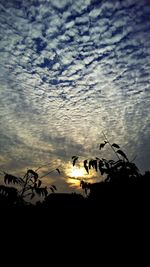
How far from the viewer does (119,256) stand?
2.71 m

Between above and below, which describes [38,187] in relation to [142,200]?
above

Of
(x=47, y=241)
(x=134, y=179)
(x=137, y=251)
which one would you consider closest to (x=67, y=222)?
(x=47, y=241)

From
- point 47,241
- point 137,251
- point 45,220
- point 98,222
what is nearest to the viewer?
point 137,251

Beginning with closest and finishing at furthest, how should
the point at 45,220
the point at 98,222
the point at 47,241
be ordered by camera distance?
1. the point at 98,222
2. the point at 47,241
3. the point at 45,220

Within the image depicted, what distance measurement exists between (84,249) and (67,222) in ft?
1.82

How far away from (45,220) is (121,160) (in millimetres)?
1873

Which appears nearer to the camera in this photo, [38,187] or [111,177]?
[111,177]

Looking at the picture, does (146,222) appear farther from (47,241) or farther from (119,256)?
(47,241)

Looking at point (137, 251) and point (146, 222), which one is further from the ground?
point (146, 222)

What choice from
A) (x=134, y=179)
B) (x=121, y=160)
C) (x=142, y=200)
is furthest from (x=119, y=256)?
(x=121, y=160)

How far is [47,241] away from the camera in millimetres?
3379

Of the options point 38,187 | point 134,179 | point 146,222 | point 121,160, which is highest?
point 38,187

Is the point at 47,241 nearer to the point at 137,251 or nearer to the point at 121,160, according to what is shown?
the point at 137,251

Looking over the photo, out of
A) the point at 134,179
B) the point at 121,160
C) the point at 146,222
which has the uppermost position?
the point at 121,160
